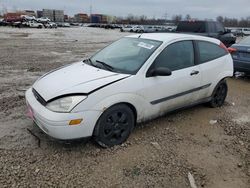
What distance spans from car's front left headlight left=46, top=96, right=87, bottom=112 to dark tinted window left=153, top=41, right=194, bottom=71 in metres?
1.40

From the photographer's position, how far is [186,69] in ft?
15.6

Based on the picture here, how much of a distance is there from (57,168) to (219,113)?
11.6 ft

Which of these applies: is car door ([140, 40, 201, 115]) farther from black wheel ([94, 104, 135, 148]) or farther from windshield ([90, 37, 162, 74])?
black wheel ([94, 104, 135, 148])

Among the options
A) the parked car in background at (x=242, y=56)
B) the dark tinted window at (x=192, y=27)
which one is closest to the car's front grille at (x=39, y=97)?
the parked car in background at (x=242, y=56)

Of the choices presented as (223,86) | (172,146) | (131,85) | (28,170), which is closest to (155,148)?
(172,146)

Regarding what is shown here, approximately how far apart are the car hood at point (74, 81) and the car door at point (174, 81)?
54 centimetres

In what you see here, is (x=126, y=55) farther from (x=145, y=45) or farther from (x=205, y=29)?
(x=205, y=29)

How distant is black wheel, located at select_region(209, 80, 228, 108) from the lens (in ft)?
18.8

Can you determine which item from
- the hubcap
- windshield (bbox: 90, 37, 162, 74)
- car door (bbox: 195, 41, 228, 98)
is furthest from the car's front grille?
car door (bbox: 195, 41, 228, 98)

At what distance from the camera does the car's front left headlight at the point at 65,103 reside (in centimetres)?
350

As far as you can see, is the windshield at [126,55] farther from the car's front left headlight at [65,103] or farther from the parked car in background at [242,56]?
the parked car in background at [242,56]

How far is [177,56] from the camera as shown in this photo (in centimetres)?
471

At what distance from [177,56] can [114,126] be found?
1.71m

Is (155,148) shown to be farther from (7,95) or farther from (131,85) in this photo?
(7,95)
